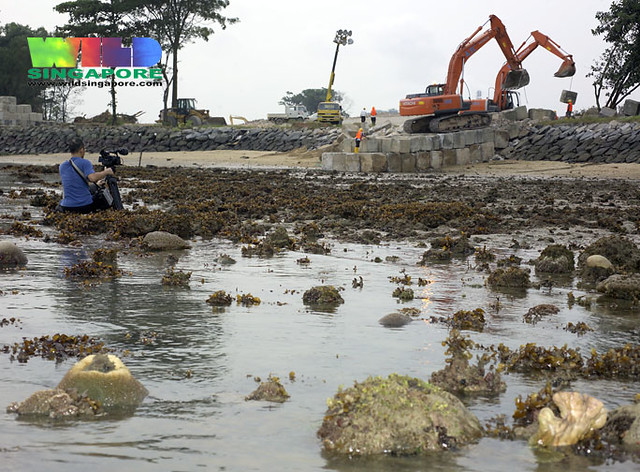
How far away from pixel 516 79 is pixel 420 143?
305 inches

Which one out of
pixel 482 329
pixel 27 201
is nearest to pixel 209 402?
pixel 482 329

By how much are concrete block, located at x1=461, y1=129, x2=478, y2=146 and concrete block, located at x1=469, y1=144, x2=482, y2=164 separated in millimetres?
265

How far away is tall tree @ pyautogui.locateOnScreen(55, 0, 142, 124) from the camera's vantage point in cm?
5653

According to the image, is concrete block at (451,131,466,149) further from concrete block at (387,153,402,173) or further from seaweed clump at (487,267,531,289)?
seaweed clump at (487,267,531,289)

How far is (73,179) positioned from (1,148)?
2000 inches

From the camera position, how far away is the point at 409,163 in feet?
108

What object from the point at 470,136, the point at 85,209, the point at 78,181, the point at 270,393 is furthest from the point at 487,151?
the point at 270,393

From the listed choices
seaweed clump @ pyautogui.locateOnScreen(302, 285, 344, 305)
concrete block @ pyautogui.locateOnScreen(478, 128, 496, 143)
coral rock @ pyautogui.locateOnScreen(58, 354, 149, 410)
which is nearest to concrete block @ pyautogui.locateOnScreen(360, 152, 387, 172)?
concrete block @ pyautogui.locateOnScreen(478, 128, 496, 143)

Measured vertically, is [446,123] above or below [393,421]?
above

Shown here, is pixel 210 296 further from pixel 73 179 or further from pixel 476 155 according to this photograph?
pixel 476 155

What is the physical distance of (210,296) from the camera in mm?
7664

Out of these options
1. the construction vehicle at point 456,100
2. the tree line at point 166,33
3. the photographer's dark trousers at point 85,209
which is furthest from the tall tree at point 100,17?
the photographer's dark trousers at point 85,209

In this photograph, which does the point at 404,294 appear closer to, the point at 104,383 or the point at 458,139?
the point at 104,383

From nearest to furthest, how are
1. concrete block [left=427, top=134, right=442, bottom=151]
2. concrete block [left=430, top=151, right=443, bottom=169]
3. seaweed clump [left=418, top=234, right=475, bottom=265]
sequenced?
seaweed clump [left=418, top=234, right=475, bottom=265], concrete block [left=427, top=134, right=442, bottom=151], concrete block [left=430, top=151, right=443, bottom=169]
